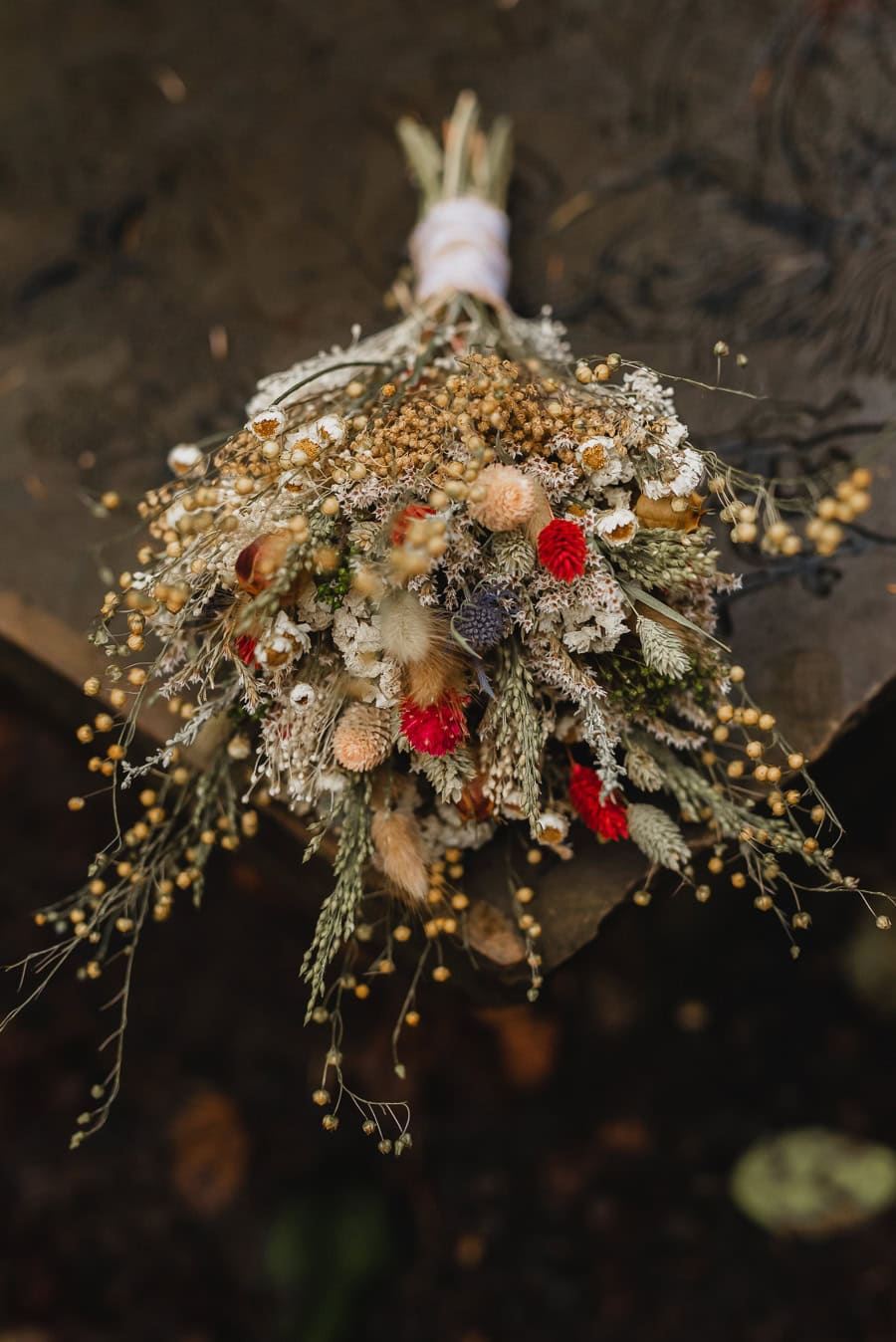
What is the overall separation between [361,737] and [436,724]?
0.09m

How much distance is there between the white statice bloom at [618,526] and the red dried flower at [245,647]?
0.35m

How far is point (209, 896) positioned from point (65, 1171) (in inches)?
21.9

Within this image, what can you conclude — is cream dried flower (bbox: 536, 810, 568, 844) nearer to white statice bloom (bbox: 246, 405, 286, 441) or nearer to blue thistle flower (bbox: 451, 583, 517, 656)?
blue thistle flower (bbox: 451, 583, 517, 656)

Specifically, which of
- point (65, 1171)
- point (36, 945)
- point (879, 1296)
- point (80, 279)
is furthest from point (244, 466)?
point (879, 1296)

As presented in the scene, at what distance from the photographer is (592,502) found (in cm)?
98

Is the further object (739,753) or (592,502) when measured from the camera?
(739,753)

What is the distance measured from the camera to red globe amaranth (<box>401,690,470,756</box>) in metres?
0.88

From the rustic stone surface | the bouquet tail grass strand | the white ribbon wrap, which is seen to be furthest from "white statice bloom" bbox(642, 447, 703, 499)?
the white ribbon wrap

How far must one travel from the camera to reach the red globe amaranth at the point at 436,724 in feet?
2.88

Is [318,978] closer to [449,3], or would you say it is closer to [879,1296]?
[879,1296]

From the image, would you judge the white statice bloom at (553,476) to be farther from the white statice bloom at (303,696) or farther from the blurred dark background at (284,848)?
the blurred dark background at (284,848)

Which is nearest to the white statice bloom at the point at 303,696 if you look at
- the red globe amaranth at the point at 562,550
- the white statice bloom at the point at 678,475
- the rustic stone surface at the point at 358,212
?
the red globe amaranth at the point at 562,550

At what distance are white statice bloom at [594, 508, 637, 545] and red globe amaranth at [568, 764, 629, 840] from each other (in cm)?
26

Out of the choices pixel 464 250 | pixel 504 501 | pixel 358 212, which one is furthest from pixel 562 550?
pixel 358 212
